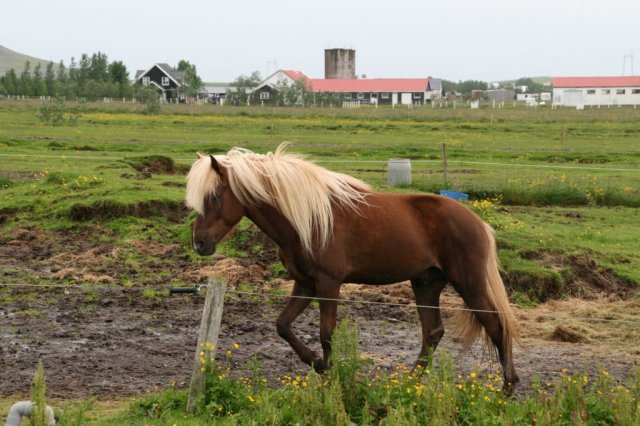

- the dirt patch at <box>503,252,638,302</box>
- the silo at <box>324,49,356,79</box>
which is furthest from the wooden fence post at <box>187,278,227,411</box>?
the silo at <box>324,49,356,79</box>

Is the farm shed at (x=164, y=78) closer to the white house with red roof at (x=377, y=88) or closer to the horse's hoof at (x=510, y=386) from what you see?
the white house with red roof at (x=377, y=88)

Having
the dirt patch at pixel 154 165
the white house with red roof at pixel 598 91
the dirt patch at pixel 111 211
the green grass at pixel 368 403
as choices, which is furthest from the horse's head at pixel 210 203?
the white house with red roof at pixel 598 91

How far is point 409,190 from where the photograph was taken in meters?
18.9

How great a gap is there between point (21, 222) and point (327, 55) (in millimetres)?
127936

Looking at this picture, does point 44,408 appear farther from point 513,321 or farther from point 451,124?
point 451,124

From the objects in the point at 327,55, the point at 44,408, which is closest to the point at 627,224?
the point at 44,408

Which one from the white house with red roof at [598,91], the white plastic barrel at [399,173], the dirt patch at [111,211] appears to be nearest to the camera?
the dirt patch at [111,211]

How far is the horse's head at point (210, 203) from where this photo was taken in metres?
7.59

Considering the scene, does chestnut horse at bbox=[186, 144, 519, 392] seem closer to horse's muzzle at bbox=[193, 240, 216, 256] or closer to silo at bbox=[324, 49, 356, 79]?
horse's muzzle at bbox=[193, 240, 216, 256]

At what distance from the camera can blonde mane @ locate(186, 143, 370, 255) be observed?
760 cm

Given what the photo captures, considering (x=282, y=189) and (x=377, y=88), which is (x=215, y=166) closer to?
(x=282, y=189)

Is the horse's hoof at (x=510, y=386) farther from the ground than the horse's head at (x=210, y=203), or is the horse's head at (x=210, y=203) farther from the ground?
the horse's head at (x=210, y=203)

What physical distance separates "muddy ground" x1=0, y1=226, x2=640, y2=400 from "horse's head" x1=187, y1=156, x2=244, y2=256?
133 cm

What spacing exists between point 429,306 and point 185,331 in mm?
3088
